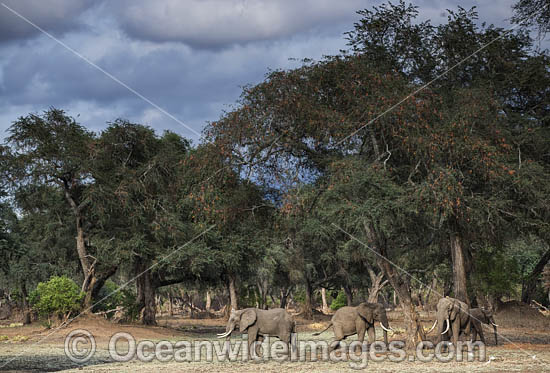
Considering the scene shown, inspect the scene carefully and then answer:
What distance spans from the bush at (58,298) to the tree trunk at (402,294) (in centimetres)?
1660

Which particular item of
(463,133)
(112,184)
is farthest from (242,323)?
(112,184)

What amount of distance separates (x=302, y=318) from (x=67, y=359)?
107 ft

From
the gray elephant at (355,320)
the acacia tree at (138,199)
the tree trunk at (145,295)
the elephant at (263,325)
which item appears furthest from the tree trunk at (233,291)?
the elephant at (263,325)

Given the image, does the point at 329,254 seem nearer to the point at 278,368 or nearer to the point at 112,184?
the point at 112,184

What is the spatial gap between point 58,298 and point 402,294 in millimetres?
17325

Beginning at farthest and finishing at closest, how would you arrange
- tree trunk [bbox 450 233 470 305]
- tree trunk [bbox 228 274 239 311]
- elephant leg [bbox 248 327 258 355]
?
tree trunk [bbox 228 274 239 311], tree trunk [bbox 450 233 470 305], elephant leg [bbox 248 327 258 355]

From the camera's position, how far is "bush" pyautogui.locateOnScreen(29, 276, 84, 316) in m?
29.4

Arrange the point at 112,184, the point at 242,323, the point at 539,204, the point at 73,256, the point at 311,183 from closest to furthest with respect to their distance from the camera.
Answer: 1. the point at 242,323
2. the point at 539,204
3. the point at 311,183
4. the point at 112,184
5. the point at 73,256

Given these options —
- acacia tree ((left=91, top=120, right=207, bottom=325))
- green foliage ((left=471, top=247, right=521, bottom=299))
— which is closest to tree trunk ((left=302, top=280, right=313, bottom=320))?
green foliage ((left=471, top=247, right=521, bottom=299))

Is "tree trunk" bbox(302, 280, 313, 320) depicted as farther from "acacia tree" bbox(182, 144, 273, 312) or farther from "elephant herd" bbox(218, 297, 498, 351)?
"elephant herd" bbox(218, 297, 498, 351)

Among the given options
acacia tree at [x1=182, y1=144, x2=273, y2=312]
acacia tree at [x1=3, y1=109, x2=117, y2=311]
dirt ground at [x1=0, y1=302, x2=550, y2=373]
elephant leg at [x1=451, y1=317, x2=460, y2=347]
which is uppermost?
acacia tree at [x1=3, y1=109, x2=117, y2=311]

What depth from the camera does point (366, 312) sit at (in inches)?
722

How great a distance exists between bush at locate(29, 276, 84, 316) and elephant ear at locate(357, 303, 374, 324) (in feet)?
55.7

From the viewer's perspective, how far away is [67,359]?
18.6 meters
